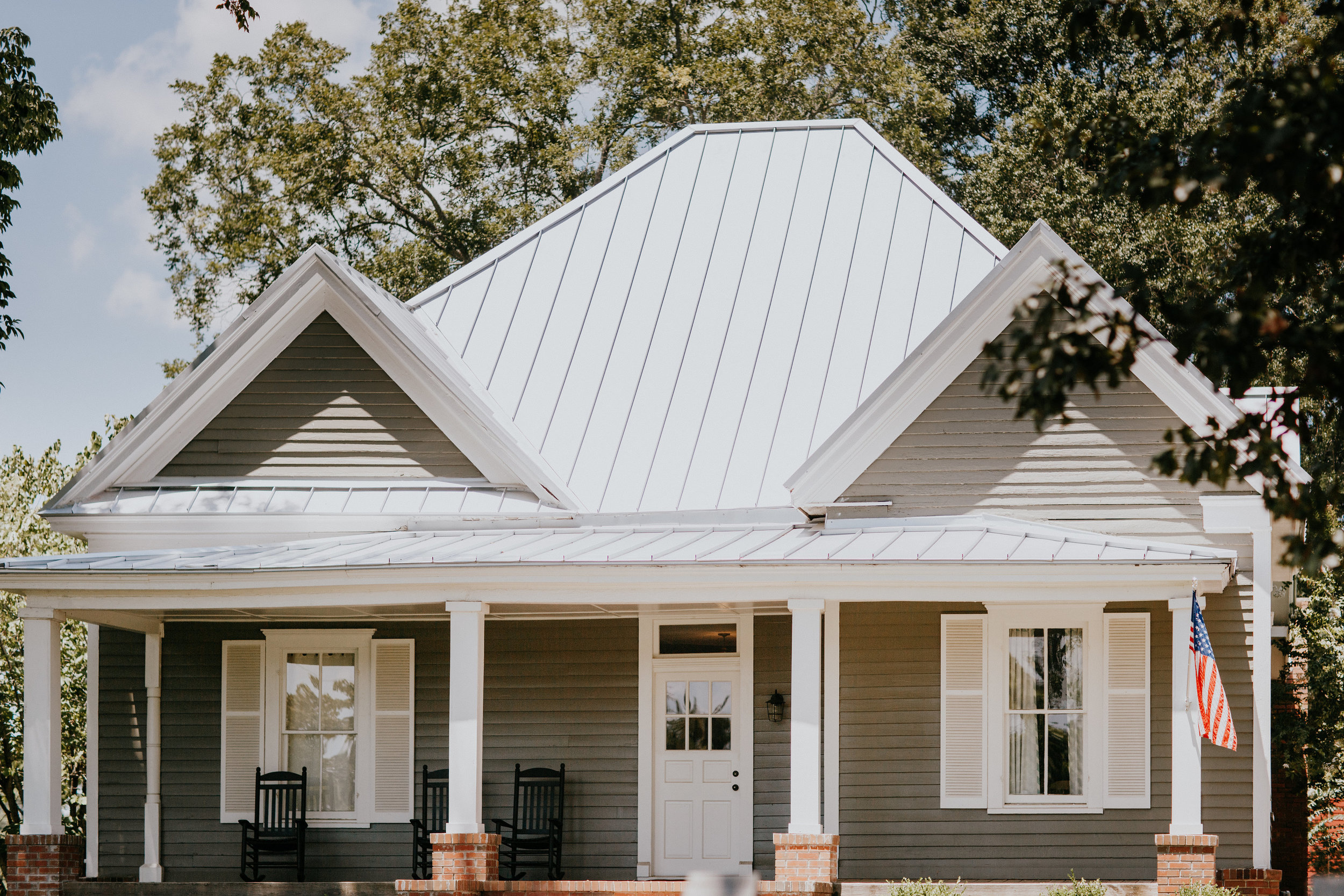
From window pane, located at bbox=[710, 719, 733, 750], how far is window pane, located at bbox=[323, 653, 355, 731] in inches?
131

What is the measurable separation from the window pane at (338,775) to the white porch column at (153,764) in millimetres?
1379

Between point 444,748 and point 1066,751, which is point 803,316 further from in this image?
point 444,748

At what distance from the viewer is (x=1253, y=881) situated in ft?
39.9

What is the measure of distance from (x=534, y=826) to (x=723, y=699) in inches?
79.5

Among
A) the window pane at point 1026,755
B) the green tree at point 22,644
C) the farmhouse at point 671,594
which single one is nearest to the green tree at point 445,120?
the green tree at point 22,644

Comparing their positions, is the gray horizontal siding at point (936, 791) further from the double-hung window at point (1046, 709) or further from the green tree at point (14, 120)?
the green tree at point (14, 120)

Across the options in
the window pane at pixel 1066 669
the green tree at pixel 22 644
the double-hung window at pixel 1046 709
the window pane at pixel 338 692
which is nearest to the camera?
the double-hung window at pixel 1046 709

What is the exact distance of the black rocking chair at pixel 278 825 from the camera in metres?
13.4

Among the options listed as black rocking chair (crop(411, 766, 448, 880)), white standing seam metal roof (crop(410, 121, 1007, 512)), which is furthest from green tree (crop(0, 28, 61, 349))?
black rocking chair (crop(411, 766, 448, 880))

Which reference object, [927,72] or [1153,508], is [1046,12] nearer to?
[927,72]

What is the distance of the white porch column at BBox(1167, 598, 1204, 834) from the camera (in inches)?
442

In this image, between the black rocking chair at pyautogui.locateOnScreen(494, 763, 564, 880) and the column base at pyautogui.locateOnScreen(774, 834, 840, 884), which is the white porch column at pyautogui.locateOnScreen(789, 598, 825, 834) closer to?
the column base at pyautogui.locateOnScreen(774, 834, 840, 884)

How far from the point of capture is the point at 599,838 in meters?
13.5

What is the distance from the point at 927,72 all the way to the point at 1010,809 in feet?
69.9
